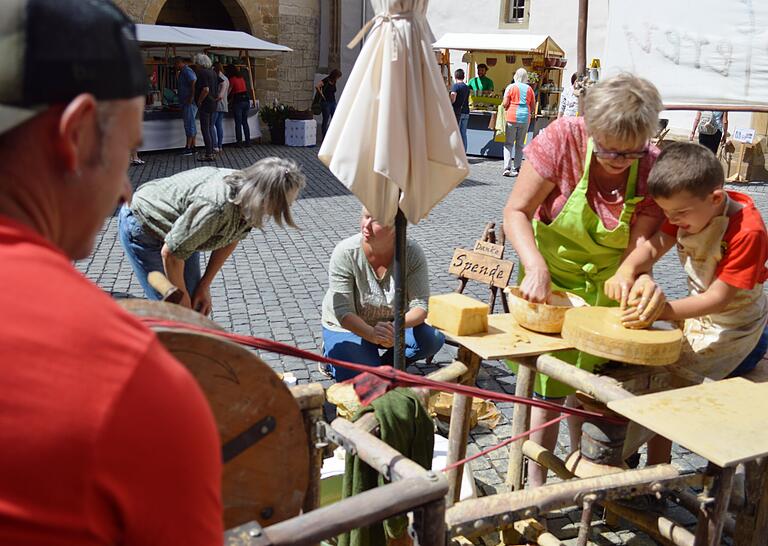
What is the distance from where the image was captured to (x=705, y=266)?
2627 mm

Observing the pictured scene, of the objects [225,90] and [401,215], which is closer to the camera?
[401,215]

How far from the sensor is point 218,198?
3791 millimetres

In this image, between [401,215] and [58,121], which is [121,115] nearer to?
[58,121]

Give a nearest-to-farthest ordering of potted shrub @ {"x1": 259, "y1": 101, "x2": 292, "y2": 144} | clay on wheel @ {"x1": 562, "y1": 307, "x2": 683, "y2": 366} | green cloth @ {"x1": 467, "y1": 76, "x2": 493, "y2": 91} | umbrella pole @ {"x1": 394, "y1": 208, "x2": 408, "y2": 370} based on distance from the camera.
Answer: clay on wheel @ {"x1": 562, "y1": 307, "x2": 683, "y2": 366} → umbrella pole @ {"x1": 394, "y1": 208, "x2": 408, "y2": 370} → potted shrub @ {"x1": 259, "y1": 101, "x2": 292, "y2": 144} → green cloth @ {"x1": 467, "y1": 76, "x2": 493, "y2": 91}

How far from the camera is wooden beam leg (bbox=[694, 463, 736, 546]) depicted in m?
2.04

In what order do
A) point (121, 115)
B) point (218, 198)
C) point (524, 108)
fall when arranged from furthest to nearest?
point (524, 108), point (218, 198), point (121, 115)

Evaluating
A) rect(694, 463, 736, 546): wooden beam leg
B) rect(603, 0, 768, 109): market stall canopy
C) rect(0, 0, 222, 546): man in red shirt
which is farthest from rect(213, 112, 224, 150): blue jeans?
rect(0, 0, 222, 546): man in red shirt

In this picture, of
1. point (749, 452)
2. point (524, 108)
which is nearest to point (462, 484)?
point (749, 452)

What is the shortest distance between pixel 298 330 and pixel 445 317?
289cm

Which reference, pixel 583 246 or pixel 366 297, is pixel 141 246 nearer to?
pixel 366 297

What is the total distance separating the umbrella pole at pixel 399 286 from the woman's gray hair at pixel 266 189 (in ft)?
2.40

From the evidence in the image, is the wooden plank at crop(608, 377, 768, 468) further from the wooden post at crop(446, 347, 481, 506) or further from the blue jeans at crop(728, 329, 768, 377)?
Answer: the wooden post at crop(446, 347, 481, 506)

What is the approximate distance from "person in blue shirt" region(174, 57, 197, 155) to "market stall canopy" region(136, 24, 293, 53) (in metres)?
0.58

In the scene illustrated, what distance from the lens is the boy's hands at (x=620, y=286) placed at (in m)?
2.55
